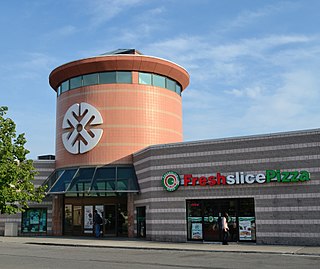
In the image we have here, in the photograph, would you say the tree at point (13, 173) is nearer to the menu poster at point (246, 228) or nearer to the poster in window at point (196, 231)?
the poster in window at point (196, 231)

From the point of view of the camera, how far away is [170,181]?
26406 mm

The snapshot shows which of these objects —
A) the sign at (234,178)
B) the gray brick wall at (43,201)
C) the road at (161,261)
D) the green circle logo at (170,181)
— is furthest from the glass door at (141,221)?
the road at (161,261)

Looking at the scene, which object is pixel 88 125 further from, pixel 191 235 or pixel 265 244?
pixel 265 244

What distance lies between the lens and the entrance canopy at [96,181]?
28922 millimetres

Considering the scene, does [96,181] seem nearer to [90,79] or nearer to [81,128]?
[81,128]

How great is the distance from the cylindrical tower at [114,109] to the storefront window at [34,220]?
3.96 metres

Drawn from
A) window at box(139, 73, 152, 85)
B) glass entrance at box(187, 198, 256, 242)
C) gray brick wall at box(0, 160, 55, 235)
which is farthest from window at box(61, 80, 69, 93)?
glass entrance at box(187, 198, 256, 242)

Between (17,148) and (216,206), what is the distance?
48.7 ft

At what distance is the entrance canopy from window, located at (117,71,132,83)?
647cm

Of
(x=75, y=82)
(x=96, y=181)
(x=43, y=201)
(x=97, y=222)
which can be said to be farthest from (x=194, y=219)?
(x=75, y=82)

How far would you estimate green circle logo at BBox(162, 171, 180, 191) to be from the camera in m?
26.2

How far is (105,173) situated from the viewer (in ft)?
99.2

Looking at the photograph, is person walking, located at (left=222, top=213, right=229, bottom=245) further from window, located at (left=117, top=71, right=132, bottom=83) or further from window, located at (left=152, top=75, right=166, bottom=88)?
window, located at (left=117, top=71, right=132, bottom=83)

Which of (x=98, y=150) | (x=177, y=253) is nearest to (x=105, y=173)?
(x=98, y=150)
